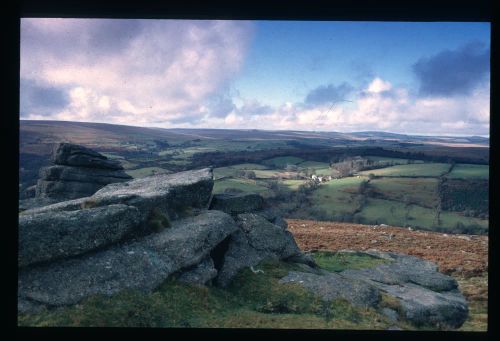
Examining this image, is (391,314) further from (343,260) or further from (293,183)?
(293,183)

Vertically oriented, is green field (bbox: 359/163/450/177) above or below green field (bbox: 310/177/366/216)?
above

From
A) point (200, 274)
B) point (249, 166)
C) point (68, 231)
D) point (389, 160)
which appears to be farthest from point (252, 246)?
point (389, 160)

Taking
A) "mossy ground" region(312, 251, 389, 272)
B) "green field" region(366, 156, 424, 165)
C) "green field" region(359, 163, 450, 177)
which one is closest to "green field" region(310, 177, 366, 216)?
"green field" region(359, 163, 450, 177)

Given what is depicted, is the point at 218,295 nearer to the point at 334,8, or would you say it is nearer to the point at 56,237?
the point at 56,237

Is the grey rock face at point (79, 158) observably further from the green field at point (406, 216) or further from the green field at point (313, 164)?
the green field at point (313, 164)

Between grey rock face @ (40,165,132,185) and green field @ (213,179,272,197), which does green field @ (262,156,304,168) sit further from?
grey rock face @ (40,165,132,185)

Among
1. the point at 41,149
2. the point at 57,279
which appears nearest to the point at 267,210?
the point at 57,279
